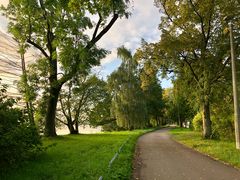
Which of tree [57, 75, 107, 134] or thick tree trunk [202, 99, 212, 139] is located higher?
tree [57, 75, 107, 134]

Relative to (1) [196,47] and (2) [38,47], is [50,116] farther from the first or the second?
(1) [196,47]

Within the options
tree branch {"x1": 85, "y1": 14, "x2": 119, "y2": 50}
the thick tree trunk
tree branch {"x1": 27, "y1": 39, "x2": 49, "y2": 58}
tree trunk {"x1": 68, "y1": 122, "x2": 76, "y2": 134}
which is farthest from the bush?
tree trunk {"x1": 68, "y1": 122, "x2": 76, "y2": 134}

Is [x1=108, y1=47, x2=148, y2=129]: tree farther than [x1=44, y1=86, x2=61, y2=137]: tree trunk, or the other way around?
[x1=108, y1=47, x2=148, y2=129]: tree

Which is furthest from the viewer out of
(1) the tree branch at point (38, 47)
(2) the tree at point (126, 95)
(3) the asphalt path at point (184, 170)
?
(2) the tree at point (126, 95)

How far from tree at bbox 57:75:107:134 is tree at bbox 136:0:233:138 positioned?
16.8m

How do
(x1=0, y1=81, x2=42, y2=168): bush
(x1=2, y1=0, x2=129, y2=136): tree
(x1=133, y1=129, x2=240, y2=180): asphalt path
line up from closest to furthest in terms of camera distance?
(x1=0, y1=81, x2=42, y2=168): bush, (x1=133, y1=129, x2=240, y2=180): asphalt path, (x1=2, y1=0, x2=129, y2=136): tree

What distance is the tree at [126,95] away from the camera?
173 feet

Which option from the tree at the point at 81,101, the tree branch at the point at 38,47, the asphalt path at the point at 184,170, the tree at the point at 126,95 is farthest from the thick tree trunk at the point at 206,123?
the tree at the point at 126,95

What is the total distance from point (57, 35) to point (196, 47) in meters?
11.7

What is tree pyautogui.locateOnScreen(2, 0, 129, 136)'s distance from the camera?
24.1 m

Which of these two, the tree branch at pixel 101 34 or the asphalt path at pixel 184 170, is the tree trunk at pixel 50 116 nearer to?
the tree branch at pixel 101 34

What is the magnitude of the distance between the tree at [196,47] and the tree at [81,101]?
16.8 metres

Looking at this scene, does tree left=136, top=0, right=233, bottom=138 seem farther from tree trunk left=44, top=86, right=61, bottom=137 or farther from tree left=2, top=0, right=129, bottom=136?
tree trunk left=44, top=86, right=61, bottom=137

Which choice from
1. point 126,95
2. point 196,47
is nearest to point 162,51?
point 196,47
